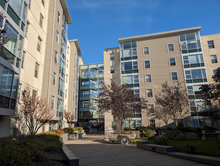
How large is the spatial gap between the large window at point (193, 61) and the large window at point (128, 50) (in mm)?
9705

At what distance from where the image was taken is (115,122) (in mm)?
33438

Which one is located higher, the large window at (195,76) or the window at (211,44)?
the window at (211,44)

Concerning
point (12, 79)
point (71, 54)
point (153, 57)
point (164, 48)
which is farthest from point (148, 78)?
point (12, 79)

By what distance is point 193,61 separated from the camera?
99.1 ft

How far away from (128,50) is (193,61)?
41.5 feet

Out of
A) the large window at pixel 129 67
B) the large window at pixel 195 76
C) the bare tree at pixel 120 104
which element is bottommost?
→ the bare tree at pixel 120 104

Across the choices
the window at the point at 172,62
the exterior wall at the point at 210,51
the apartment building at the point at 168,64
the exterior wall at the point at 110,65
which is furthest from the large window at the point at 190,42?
the exterior wall at the point at 110,65

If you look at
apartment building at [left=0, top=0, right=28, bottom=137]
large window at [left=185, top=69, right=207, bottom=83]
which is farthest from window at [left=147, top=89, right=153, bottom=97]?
apartment building at [left=0, top=0, right=28, bottom=137]

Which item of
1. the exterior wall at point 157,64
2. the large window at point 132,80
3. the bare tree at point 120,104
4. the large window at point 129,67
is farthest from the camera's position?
the large window at point 129,67

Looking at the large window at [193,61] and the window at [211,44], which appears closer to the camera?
the large window at [193,61]

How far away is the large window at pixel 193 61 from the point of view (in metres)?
29.7

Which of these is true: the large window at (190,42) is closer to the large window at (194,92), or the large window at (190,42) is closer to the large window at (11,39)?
the large window at (194,92)

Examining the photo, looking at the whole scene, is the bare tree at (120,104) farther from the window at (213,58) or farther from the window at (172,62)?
the window at (213,58)

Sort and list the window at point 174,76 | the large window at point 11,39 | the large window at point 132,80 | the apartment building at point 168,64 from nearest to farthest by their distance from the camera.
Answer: the large window at point 11,39, the apartment building at point 168,64, the window at point 174,76, the large window at point 132,80
